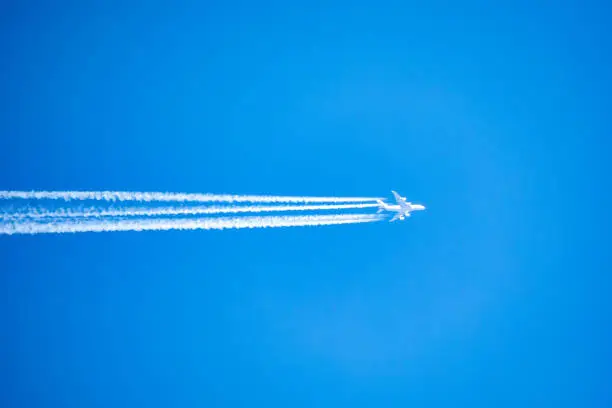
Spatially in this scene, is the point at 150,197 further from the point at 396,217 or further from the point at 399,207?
the point at 399,207

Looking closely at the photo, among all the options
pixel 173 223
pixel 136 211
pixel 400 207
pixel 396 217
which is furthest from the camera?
pixel 400 207

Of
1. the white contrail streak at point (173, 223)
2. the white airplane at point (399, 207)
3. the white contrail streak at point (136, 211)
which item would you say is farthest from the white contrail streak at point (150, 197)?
the white airplane at point (399, 207)

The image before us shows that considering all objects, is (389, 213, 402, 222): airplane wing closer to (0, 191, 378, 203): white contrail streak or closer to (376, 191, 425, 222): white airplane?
(376, 191, 425, 222): white airplane

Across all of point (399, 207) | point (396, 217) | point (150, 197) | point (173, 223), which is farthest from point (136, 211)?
point (399, 207)

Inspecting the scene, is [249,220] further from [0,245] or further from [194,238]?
[0,245]

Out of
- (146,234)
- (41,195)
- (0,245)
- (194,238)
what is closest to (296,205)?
(194,238)

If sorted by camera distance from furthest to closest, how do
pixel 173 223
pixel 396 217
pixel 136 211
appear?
pixel 396 217 < pixel 173 223 < pixel 136 211
